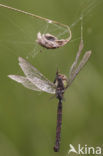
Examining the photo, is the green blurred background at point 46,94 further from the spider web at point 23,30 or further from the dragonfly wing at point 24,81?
the dragonfly wing at point 24,81

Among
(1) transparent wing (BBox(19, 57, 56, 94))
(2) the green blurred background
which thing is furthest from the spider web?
(1) transparent wing (BBox(19, 57, 56, 94))

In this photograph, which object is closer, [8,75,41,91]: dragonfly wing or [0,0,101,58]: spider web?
[8,75,41,91]: dragonfly wing

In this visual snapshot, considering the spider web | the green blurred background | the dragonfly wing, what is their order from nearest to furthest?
the dragonfly wing → the green blurred background → the spider web

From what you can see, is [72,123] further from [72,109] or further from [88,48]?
[88,48]

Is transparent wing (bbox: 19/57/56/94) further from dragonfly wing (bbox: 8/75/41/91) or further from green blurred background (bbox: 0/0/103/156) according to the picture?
green blurred background (bbox: 0/0/103/156)

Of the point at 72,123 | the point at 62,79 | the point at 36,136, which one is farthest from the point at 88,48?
the point at 62,79

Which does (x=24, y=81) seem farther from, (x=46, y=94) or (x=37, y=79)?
(x=46, y=94)

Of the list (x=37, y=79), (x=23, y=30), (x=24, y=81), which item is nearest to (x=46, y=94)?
(x=23, y=30)
